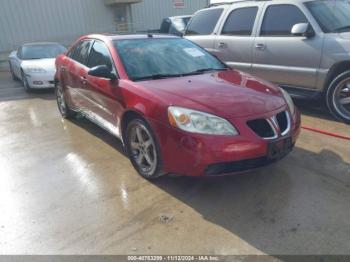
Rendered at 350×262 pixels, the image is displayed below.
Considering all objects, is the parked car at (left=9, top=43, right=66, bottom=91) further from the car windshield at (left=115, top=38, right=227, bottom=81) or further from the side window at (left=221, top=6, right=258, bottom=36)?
the car windshield at (left=115, top=38, right=227, bottom=81)

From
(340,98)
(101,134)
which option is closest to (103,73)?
(101,134)

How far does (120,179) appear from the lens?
11.7 feet

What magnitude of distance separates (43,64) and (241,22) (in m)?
5.20

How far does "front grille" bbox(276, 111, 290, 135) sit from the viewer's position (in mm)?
3117

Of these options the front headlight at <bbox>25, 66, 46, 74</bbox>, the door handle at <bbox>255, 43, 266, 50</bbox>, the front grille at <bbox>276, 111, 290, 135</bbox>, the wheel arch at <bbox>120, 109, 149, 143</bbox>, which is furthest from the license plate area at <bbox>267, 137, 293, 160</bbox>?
the front headlight at <bbox>25, 66, 46, 74</bbox>

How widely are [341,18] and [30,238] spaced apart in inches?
201

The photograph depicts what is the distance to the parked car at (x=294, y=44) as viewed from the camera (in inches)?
185

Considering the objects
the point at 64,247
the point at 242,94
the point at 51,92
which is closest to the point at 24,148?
the point at 64,247

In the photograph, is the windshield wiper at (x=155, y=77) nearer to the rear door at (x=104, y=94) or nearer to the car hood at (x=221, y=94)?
the car hood at (x=221, y=94)

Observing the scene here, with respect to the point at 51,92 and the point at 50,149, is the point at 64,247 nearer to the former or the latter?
the point at 50,149

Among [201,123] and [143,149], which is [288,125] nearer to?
[201,123]

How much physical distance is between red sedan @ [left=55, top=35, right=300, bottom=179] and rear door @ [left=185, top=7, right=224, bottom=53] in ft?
→ 6.76

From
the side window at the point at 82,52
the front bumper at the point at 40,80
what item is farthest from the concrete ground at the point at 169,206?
the front bumper at the point at 40,80

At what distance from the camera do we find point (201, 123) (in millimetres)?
2854
